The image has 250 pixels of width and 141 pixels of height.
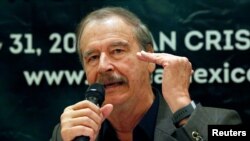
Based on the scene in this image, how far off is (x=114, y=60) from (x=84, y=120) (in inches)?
21.9

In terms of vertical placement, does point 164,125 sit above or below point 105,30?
below

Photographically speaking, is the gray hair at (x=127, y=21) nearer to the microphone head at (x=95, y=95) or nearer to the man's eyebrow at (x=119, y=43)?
the man's eyebrow at (x=119, y=43)

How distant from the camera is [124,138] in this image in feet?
7.77

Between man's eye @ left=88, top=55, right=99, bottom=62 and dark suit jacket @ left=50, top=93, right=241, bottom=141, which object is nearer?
dark suit jacket @ left=50, top=93, right=241, bottom=141

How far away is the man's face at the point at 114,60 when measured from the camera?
2.17 meters

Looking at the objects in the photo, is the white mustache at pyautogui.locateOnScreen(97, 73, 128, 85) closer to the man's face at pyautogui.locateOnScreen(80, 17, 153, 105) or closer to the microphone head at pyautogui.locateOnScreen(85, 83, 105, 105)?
the man's face at pyautogui.locateOnScreen(80, 17, 153, 105)

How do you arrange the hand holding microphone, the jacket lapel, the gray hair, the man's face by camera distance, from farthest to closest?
the gray hair → the man's face → the jacket lapel → the hand holding microphone

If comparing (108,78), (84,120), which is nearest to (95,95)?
(84,120)

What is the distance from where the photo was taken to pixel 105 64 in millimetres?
2166

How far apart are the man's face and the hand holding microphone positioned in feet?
1.19

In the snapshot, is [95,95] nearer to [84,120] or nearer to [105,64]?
[84,120]

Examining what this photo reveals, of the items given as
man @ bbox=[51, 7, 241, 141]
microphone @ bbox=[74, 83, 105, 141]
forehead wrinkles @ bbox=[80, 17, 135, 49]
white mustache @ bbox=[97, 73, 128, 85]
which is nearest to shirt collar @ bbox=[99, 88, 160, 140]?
man @ bbox=[51, 7, 241, 141]

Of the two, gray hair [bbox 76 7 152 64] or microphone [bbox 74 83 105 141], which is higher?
gray hair [bbox 76 7 152 64]

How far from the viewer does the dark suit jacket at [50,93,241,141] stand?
1843mm
